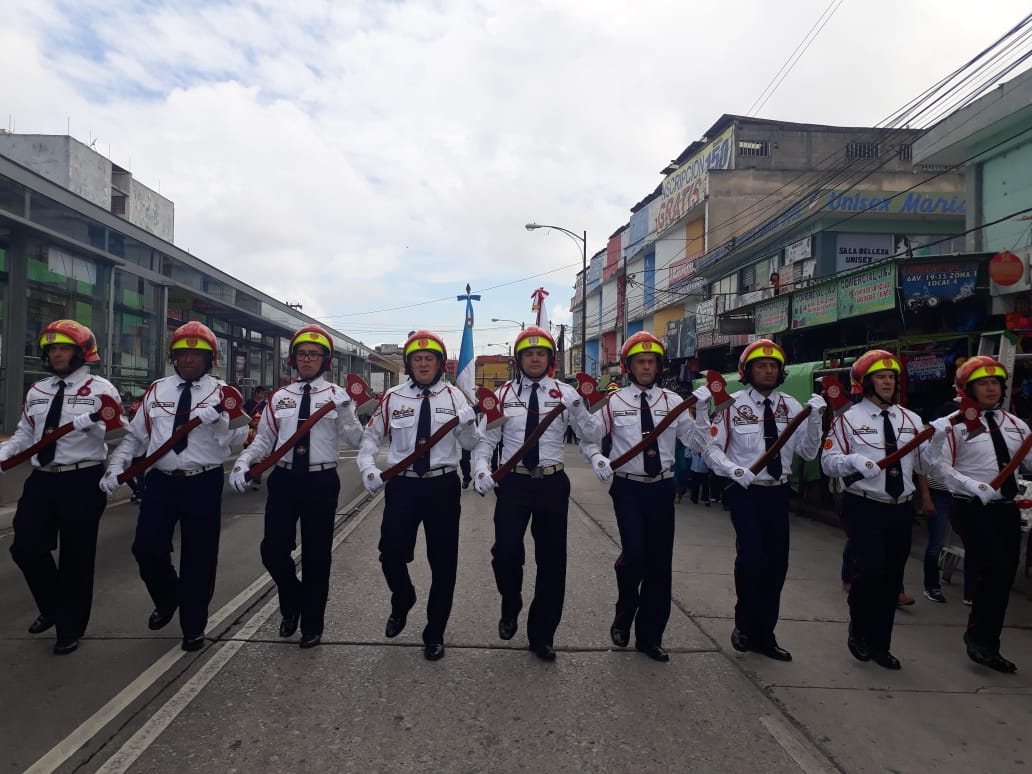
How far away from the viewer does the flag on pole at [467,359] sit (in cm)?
1093

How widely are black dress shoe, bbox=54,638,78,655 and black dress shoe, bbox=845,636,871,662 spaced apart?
4984 millimetres

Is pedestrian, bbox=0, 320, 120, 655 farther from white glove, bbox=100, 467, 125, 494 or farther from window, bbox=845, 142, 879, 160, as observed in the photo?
window, bbox=845, 142, 879, 160

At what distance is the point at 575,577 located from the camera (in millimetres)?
6664

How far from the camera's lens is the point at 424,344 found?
485 centimetres

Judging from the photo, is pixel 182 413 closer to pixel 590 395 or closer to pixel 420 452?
pixel 420 452

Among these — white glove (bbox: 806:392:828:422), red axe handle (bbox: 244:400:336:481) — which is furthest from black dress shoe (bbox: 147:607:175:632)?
white glove (bbox: 806:392:828:422)

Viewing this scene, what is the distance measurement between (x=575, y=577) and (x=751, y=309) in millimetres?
15074

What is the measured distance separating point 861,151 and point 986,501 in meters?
32.4

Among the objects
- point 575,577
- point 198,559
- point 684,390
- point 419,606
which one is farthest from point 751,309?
point 198,559

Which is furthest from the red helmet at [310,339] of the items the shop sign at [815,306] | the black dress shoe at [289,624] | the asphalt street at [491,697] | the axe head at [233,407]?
the shop sign at [815,306]

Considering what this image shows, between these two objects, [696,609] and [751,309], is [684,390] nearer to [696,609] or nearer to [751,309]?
[751,309]

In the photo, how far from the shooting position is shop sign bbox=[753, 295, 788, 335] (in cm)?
1806

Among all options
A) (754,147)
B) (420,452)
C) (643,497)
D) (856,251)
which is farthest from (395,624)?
(754,147)

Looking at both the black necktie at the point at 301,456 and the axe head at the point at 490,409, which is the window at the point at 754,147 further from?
the black necktie at the point at 301,456
